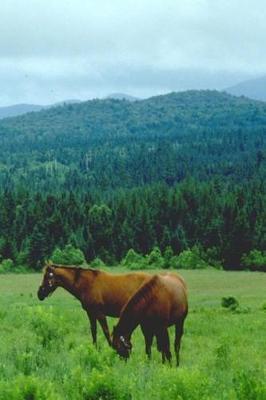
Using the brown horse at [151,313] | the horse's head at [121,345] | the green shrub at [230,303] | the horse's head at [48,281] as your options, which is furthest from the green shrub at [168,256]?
the horse's head at [121,345]

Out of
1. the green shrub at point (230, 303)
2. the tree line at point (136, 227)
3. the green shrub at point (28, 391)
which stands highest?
the green shrub at point (28, 391)

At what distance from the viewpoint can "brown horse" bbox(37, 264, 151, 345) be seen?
22.2 meters

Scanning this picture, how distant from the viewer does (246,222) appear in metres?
92.5

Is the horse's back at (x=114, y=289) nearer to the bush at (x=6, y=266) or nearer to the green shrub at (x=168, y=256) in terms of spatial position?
the green shrub at (x=168, y=256)

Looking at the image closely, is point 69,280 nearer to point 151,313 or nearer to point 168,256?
point 151,313

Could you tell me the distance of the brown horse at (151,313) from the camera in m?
18.5

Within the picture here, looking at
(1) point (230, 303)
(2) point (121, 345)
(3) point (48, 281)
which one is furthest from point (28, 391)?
(1) point (230, 303)

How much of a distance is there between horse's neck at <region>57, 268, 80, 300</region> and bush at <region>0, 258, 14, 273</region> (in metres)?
67.3

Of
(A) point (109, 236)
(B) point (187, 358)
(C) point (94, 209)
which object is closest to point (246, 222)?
(A) point (109, 236)

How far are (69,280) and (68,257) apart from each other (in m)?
70.2

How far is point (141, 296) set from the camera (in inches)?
735

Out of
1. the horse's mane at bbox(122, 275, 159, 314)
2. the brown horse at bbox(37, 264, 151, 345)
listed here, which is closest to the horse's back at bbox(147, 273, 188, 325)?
the horse's mane at bbox(122, 275, 159, 314)

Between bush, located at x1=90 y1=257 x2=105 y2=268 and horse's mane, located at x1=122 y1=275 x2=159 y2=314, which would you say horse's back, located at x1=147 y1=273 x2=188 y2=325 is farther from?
bush, located at x1=90 y1=257 x2=105 y2=268

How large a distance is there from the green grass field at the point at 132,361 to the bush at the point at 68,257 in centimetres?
4878
